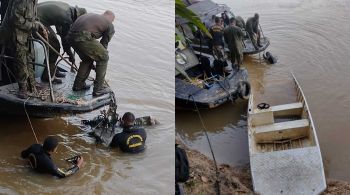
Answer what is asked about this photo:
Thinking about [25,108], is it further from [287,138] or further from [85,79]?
[287,138]

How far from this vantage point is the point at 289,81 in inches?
513

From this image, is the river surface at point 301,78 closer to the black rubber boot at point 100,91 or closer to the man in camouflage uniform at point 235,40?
the man in camouflage uniform at point 235,40

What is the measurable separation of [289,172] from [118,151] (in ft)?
9.43

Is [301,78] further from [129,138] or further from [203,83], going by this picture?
[129,138]

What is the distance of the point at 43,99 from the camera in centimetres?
725

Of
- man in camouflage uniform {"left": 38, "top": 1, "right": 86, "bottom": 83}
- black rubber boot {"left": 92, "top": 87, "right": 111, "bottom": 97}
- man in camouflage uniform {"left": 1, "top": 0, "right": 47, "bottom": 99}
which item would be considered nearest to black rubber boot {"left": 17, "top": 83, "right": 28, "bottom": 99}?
man in camouflage uniform {"left": 1, "top": 0, "right": 47, "bottom": 99}

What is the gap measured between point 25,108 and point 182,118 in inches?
176

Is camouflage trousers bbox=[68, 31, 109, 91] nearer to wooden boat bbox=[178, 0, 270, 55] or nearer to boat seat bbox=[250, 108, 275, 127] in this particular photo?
boat seat bbox=[250, 108, 275, 127]

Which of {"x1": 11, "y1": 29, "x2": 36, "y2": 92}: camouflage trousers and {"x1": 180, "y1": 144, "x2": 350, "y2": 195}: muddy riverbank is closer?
{"x1": 11, "y1": 29, "x2": 36, "y2": 92}: camouflage trousers

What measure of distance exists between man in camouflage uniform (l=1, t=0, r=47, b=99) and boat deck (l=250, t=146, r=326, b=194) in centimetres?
401

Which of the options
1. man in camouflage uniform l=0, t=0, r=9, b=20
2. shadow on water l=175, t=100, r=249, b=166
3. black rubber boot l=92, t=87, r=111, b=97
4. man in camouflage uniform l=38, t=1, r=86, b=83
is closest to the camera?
black rubber boot l=92, t=87, r=111, b=97

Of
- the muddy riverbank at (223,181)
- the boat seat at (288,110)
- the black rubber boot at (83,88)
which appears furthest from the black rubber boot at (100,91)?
the boat seat at (288,110)

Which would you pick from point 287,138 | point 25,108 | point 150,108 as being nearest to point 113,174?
point 25,108

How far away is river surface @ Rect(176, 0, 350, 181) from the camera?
31.3ft
